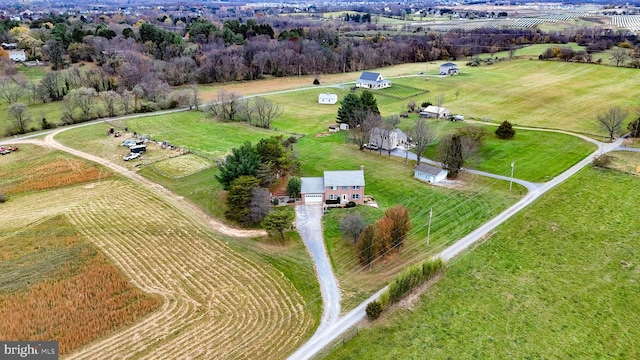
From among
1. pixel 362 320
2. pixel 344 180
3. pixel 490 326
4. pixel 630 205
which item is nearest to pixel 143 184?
pixel 344 180

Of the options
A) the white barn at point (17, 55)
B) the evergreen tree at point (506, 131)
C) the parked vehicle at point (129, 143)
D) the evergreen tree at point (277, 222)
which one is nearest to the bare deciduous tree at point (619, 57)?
the evergreen tree at point (506, 131)

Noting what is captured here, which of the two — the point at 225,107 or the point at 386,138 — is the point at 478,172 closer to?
the point at 386,138

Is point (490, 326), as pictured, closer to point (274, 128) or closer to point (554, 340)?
point (554, 340)

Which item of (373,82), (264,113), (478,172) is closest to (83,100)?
(264,113)

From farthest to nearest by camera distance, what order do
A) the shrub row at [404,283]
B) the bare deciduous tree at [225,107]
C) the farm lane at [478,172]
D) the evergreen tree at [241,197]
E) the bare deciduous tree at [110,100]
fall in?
the bare deciduous tree at [110,100], the bare deciduous tree at [225,107], the farm lane at [478,172], the evergreen tree at [241,197], the shrub row at [404,283]

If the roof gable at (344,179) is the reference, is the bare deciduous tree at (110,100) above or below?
above

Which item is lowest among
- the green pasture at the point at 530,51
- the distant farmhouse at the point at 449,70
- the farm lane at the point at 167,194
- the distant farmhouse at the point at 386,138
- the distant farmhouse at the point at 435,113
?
the farm lane at the point at 167,194
